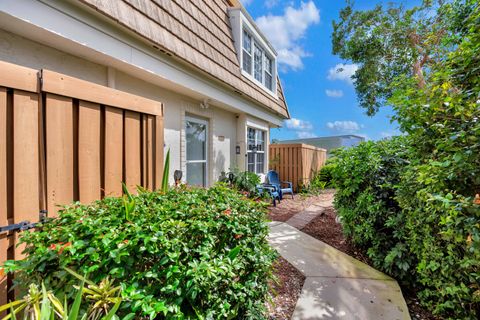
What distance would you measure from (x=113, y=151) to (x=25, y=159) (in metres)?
0.74

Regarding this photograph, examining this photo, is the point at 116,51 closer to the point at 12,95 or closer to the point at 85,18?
the point at 85,18

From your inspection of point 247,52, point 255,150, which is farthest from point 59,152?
point 255,150

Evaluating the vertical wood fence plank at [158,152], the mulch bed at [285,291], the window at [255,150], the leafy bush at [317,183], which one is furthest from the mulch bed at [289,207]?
the vertical wood fence plank at [158,152]

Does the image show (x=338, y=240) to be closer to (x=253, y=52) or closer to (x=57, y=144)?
(x=57, y=144)

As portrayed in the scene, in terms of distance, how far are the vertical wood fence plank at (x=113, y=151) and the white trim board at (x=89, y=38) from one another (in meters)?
0.90

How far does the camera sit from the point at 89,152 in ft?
6.90

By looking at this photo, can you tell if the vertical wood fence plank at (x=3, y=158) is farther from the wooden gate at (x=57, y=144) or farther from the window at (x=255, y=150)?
the window at (x=255, y=150)

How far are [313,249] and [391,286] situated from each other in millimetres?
1246

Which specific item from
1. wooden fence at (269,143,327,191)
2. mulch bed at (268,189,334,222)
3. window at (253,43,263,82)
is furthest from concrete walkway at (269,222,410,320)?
wooden fence at (269,143,327,191)

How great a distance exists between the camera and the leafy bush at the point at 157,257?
1223mm

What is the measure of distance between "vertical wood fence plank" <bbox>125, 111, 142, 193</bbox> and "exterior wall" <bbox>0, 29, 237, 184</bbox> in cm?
104

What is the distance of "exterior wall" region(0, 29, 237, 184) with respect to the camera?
2.37 meters

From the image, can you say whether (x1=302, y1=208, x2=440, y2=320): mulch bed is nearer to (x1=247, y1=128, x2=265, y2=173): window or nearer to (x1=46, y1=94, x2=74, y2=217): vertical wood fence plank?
(x1=247, y1=128, x2=265, y2=173): window

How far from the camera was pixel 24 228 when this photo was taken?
1.62 meters
